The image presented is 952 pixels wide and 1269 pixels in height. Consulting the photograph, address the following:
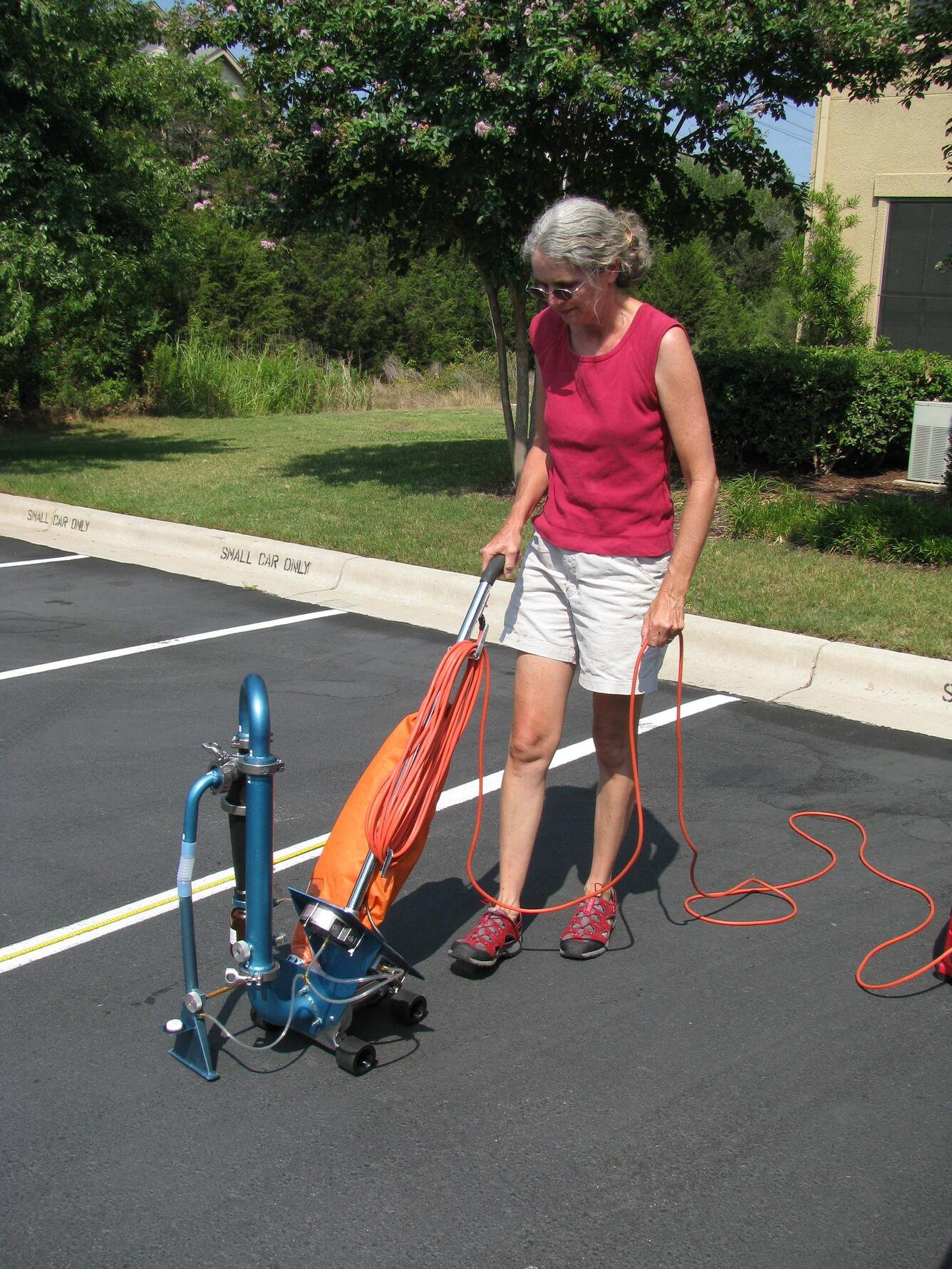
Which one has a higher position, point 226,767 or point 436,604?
point 226,767

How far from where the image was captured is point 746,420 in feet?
39.1

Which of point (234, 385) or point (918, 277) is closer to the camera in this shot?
point (918, 277)

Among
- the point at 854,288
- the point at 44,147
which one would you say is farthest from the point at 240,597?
the point at 854,288

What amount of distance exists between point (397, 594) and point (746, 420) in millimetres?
5283

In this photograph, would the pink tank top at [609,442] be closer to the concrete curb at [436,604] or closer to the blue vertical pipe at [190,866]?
the blue vertical pipe at [190,866]

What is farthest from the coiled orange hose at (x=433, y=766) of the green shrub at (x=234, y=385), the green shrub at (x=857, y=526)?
the green shrub at (x=234, y=385)

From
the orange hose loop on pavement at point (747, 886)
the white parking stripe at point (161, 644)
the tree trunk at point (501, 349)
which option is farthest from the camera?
the tree trunk at point (501, 349)

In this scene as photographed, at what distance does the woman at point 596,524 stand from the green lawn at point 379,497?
3.18m

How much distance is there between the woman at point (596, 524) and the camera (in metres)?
3.21

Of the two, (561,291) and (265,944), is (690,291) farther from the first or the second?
(265,944)

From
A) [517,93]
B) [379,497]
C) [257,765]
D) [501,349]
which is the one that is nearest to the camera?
[257,765]

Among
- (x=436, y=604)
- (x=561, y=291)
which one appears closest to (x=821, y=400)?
(x=436, y=604)

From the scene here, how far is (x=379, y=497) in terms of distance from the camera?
443 inches

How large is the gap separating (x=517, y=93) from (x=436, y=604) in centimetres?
424
